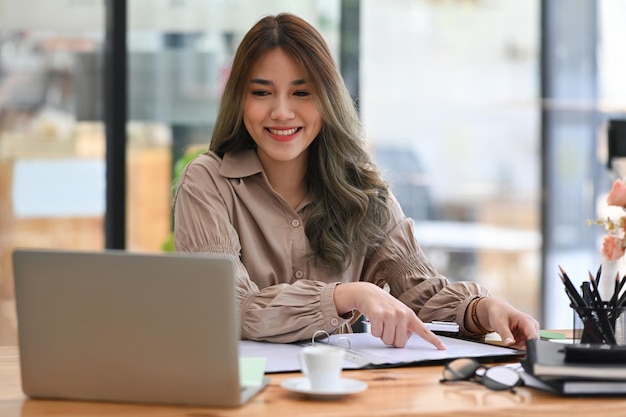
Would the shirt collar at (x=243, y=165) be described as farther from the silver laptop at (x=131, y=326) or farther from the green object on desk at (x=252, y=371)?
the silver laptop at (x=131, y=326)

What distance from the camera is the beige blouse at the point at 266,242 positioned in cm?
221

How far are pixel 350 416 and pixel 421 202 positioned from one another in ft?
12.5

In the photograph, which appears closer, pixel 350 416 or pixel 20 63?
pixel 350 416

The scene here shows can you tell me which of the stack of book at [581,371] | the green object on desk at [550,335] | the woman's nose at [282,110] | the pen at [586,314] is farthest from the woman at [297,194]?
the stack of book at [581,371]

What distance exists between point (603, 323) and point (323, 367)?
0.62 m

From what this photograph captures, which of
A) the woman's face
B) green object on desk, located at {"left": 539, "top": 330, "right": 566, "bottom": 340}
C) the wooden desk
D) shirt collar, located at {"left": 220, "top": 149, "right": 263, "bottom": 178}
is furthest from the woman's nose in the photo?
the wooden desk

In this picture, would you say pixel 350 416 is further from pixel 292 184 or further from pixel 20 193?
pixel 20 193

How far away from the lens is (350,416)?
4.64 feet

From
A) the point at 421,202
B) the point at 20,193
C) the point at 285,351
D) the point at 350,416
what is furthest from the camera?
the point at 421,202

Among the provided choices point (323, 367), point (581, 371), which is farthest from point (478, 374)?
point (323, 367)

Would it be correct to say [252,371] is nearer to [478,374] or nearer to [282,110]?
[478,374]

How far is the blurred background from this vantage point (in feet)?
15.1

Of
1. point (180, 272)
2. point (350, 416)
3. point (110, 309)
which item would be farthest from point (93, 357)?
point (350, 416)

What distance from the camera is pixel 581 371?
1553 millimetres
